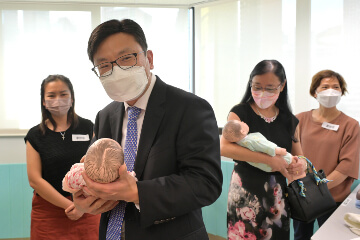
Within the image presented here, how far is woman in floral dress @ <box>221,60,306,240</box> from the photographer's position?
2.15m

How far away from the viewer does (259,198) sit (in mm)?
2158

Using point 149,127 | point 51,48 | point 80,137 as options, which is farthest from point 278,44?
point 149,127

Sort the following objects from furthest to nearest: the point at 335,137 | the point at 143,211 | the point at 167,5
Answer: the point at 167,5 → the point at 335,137 → the point at 143,211

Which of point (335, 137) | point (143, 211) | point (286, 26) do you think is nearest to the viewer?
point (143, 211)

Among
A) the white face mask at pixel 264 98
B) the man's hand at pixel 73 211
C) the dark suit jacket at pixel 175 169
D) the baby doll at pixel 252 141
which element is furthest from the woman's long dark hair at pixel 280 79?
the man's hand at pixel 73 211

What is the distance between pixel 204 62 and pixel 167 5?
34.9 inches

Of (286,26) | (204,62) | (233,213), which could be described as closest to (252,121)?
(233,213)

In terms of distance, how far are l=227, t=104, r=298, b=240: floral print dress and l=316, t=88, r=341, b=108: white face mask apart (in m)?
0.94

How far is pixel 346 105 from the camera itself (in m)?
3.40

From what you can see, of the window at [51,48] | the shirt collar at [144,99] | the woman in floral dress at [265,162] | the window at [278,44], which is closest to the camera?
the shirt collar at [144,99]

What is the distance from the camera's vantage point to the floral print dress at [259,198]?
2160 mm

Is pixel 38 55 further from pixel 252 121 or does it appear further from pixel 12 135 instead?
pixel 252 121

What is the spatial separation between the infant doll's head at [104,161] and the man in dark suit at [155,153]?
1.0 inches

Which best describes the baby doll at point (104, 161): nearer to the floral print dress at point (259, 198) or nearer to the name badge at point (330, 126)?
the floral print dress at point (259, 198)
